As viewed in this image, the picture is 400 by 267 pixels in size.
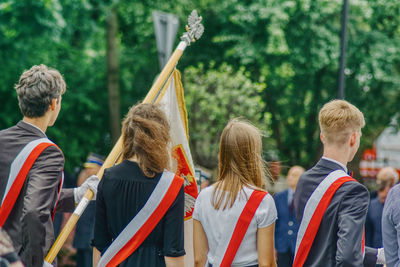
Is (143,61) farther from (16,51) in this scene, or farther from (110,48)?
(16,51)

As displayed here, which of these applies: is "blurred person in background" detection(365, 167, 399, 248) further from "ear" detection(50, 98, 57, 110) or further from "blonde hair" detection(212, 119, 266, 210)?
"ear" detection(50, 98, 57, 110)

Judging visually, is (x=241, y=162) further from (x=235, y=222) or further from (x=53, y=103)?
(x=53, y=103)

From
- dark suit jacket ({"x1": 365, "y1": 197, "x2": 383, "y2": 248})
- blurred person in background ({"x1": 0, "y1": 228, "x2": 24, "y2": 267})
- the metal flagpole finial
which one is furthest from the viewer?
dark suit jacket ({"x1": 365, "y1": 197, "x2": 383, "y2": 248})

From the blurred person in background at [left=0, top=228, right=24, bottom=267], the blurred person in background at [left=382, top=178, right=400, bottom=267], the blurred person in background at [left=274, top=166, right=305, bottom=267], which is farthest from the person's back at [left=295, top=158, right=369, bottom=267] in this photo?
the blurred person in background at [left=274, top=166, right=305, bottom=267]

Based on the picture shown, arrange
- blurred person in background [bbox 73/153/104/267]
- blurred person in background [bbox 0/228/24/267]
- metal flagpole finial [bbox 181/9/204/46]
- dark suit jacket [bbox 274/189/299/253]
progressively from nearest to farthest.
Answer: blurred person in background [bbox 0/228/24/267] → metal flagpole finial [bbox 181/9/204/46] → blurred person in background [bbox 73/153/104/267] → dark suit jacket [bbox 274/189/299/253]

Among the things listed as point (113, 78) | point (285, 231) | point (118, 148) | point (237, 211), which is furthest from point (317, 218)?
point (113, 78)

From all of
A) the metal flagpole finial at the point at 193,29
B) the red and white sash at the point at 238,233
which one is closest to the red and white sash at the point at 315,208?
the red and white sash at the point at 238,233

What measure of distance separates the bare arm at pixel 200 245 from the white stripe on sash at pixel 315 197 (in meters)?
0.58

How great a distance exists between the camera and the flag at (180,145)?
187 inches

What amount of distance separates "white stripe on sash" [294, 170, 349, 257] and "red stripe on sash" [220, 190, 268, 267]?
0.28 m

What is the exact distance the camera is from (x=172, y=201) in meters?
3.37

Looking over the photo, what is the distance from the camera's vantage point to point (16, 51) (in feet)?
37.5

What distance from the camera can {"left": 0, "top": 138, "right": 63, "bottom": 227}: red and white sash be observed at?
11.3 ft

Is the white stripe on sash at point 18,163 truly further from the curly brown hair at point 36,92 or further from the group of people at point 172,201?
the curly brown hair at point 36,92
